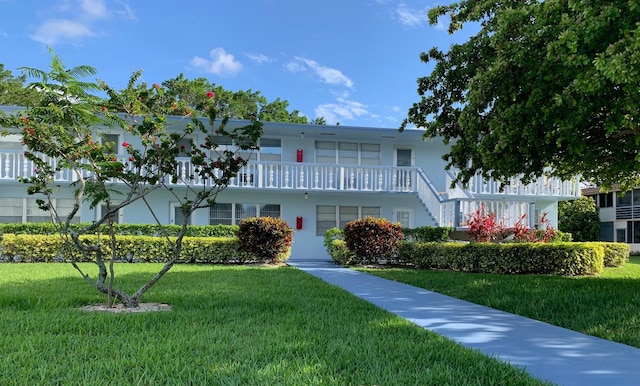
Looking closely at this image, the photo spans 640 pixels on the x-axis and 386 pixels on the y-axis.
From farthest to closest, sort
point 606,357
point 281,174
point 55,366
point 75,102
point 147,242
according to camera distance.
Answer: point 281,174, point 147,242, point 75,102, point 606,357, point 55,366

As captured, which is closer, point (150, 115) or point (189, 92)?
point (150, 115)

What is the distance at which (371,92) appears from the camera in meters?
24.4

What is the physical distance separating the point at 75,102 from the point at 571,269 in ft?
39.1

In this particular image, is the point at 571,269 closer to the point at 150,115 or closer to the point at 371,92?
the point at 150,115

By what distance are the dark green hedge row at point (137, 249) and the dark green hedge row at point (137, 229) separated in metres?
0.62

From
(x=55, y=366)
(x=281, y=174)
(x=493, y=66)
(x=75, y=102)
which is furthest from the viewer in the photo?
(x=281, y=174)

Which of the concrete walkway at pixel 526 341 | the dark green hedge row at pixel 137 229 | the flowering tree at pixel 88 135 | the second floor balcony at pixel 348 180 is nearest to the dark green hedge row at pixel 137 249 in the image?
the dark green hedge row at pixel 137 229

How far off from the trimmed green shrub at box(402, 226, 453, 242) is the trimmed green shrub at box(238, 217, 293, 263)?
4.28m

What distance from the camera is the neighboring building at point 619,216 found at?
31.0 m

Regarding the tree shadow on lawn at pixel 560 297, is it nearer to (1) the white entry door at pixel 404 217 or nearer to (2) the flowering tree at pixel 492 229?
(2) the flowering tree at pixel 492 229

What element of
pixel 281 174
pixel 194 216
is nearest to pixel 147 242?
pixel 194 216

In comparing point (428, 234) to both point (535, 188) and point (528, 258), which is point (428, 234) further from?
point (535, 188)

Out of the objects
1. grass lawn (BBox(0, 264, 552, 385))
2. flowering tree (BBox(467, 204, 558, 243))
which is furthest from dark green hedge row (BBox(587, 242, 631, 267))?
grass lawn (BBox(0, 264, 552, 385))

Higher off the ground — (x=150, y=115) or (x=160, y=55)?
(x=160, y=55)
